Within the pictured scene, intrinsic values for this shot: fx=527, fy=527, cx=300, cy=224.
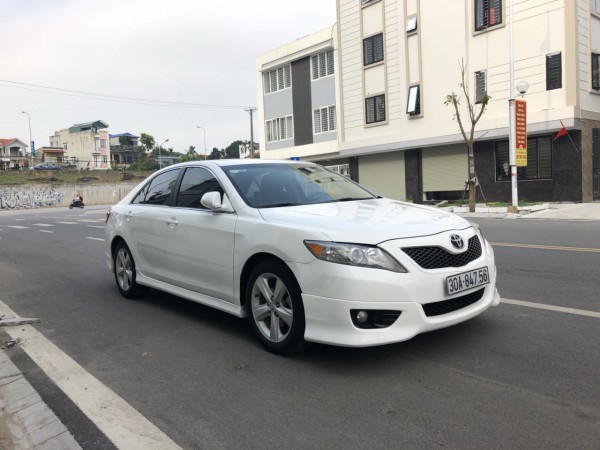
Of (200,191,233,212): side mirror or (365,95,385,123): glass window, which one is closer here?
(200,191,233,212): side mirror

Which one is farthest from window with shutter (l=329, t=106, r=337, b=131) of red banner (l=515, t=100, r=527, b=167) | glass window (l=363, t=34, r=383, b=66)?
red banner (l=515, t=100, r=527, b=167)

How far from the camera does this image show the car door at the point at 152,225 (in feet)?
18.0

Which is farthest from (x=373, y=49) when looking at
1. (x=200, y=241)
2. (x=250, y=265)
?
(x=250, y=265)

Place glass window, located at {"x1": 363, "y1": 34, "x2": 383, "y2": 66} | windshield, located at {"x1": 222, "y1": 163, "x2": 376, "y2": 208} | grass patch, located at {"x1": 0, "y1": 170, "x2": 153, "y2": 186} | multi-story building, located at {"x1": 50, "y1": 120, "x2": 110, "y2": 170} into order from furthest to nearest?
1. multi-story building, located at {"x1": 50, "y1": 120, "x2": 110, "y2": 170}
2. grass patch, located at {"x1": 0, "y1": 170, "x2": 153, "y2": 186}
3. glass window, located at {"x1": 363, "y1": 34, "x2": 383, "y2": 66}
4. windshield, located at {"x1": 222, "y1": 163, "x2": 376, "y2": 208}

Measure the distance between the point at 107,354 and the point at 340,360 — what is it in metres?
1.96

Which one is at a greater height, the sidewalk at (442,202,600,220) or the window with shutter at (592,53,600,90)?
the window with shutter at (592,53,600,90)

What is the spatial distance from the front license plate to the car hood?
1.18ft

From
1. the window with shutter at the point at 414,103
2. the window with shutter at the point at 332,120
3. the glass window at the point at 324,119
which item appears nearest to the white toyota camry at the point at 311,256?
the window with shutter at the point at 414,103

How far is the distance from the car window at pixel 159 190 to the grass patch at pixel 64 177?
2246 inches

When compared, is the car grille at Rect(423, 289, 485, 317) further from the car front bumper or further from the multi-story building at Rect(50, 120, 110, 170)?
the multi-story building at Rect(50, 120, 110, 170)

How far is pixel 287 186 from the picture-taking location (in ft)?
16.3

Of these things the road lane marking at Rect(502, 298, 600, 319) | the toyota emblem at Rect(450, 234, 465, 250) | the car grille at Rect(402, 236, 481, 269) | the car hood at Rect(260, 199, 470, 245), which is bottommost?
the road lane marking at Rect(502, 298, 600, 319)

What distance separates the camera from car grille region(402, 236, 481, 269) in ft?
12.1

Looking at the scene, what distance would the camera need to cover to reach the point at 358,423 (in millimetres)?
2967
